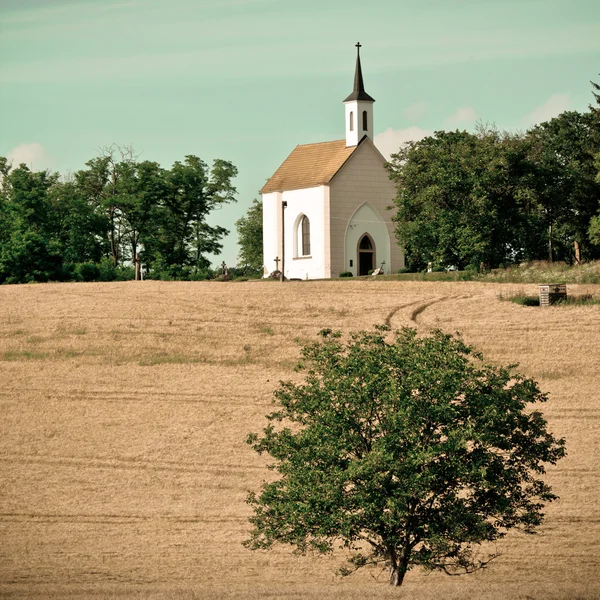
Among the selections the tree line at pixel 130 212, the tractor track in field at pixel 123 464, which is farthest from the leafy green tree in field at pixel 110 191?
the tractor track in field at pixel 123 464

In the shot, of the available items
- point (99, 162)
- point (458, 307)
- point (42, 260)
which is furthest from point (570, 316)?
point (99, 162)

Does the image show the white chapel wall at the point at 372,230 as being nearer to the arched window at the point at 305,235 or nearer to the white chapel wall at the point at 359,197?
the white chapel wall at the point at 359,197

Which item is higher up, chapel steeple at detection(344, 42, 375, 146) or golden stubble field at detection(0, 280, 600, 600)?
chapel steeple at detection(344, 42, 375, 146)

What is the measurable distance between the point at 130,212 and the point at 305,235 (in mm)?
16538

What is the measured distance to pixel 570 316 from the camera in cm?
5000

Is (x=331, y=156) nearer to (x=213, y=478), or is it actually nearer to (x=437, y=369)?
(x=213, y=478)

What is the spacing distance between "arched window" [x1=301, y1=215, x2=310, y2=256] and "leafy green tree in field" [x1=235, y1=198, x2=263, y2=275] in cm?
2582

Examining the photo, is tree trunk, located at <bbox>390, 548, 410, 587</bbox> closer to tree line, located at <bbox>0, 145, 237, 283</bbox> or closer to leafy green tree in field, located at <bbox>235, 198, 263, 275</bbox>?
tree line, located at <bbox>0, 145, 237, 283</bbox>

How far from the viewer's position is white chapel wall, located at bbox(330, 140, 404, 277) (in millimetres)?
75625

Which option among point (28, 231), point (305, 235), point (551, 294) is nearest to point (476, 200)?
point (551, 294)

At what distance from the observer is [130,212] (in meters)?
86.5

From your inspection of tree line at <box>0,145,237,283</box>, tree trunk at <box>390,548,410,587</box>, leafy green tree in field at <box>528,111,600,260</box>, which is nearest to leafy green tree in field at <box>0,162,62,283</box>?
tree line at <box>0,145,237,283</box>

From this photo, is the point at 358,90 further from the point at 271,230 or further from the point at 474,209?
the point at 474,209

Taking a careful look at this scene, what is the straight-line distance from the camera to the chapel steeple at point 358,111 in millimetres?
76875
